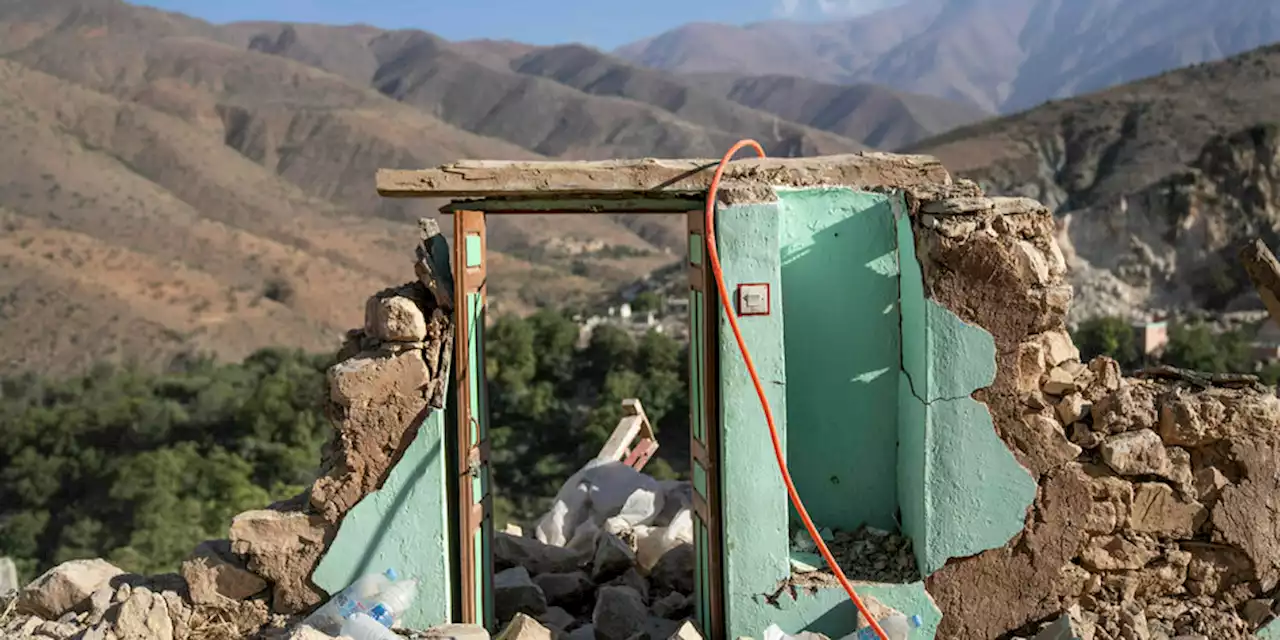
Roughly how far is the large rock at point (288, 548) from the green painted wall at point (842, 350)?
8.20ft

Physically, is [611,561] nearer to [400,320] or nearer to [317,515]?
[317,515]

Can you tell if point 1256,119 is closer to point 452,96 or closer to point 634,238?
point 634,238

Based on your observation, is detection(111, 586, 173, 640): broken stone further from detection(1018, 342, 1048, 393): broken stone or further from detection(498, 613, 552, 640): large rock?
detection(1018, 342, 1048, 393): broken stone

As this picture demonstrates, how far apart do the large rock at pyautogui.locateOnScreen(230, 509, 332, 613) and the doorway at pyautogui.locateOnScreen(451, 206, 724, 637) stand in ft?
2.25

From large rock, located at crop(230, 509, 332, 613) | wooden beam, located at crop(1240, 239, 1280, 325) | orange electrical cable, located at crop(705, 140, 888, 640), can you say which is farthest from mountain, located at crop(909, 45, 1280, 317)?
large rock, located at crop(230, 509, 332, 613)

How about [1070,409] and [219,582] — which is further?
[219,582]

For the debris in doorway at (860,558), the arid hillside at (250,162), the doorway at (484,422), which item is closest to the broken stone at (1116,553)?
the debris in doorway at (860,558)

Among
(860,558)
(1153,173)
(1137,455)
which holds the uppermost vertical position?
(1153,173)

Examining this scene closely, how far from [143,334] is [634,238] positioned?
32.4m

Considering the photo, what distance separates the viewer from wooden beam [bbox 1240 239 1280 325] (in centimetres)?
548

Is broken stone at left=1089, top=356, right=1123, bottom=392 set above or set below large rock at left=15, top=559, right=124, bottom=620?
above

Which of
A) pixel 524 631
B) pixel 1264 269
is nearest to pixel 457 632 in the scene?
pixel 524 631

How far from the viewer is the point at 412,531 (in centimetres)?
517

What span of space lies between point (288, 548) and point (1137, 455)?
4.11 meters
